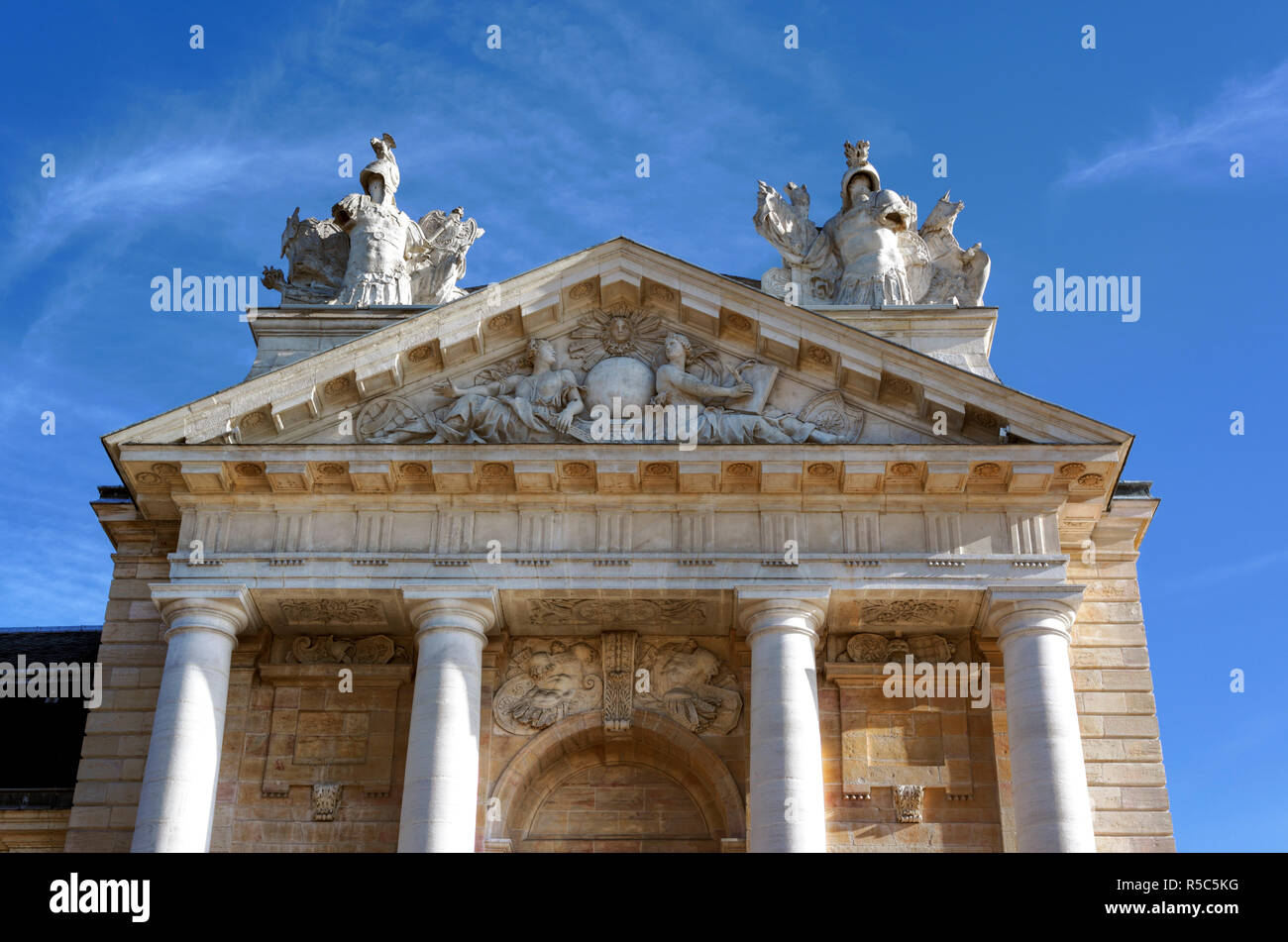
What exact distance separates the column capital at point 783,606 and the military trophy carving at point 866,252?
20.7 feet

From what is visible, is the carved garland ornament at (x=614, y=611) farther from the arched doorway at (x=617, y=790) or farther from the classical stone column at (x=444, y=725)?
the arched doorway at (x=617, y=790)

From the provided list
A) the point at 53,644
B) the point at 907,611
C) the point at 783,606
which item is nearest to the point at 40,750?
the point at 53,644

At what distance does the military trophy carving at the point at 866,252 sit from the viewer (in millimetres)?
→ 28562

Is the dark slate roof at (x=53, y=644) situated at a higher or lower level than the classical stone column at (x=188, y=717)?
higher

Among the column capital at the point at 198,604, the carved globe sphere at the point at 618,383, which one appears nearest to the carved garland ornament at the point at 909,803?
the carved globe sphere at the point at 618,383

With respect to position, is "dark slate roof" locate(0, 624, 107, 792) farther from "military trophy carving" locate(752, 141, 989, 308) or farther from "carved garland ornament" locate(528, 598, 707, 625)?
"military trophy carving" locate(752, 141, 989, 308)

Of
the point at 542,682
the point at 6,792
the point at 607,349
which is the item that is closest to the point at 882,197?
the point at 607,349

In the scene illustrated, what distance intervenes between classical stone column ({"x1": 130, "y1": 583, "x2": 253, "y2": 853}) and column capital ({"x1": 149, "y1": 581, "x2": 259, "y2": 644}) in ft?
0.05

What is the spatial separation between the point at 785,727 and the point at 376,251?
37.6 feet

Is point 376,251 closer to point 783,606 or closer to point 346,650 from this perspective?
point 346,650

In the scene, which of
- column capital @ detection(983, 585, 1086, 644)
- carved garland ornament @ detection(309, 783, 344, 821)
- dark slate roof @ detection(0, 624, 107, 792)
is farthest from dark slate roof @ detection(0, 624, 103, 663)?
column capital @ detection(983, 585, 1086, 644)

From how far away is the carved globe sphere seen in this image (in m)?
25.6

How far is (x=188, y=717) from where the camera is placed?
76.5ft

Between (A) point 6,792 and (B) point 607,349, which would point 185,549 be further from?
(B) point 607,349
